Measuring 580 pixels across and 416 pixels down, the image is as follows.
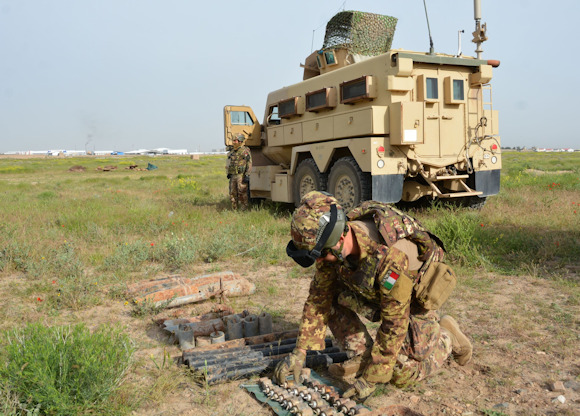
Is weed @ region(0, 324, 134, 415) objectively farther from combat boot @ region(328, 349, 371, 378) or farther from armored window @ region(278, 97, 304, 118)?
armored window @ region(278, 97, 304, 118)

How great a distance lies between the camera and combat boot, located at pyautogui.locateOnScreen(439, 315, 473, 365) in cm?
331

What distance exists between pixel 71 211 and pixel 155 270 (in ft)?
17.3

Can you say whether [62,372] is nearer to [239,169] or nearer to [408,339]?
[408,339]

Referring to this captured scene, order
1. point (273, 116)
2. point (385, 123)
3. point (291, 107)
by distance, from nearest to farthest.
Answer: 1. point (385, 123)
2. point (291, 107)
3. point (273, 116)

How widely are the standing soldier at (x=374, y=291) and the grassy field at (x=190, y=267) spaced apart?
46 cm

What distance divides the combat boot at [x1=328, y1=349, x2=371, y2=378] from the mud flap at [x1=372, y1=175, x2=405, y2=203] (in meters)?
4.08

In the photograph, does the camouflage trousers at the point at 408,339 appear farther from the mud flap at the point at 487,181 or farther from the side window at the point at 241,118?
the side window at the point at 241,118

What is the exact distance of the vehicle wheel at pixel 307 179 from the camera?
8.57m

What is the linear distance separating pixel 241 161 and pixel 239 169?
18 centimetres

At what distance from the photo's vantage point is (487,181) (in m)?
8.22

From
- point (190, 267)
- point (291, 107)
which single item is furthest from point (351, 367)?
point (291, 107)

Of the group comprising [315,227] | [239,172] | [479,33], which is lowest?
[315,227]

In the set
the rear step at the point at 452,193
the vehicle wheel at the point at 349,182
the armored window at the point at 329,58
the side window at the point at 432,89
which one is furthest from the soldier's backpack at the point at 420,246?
the armored window at the point at 329,58

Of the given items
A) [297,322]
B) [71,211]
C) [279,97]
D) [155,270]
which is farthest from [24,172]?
[297,322]
